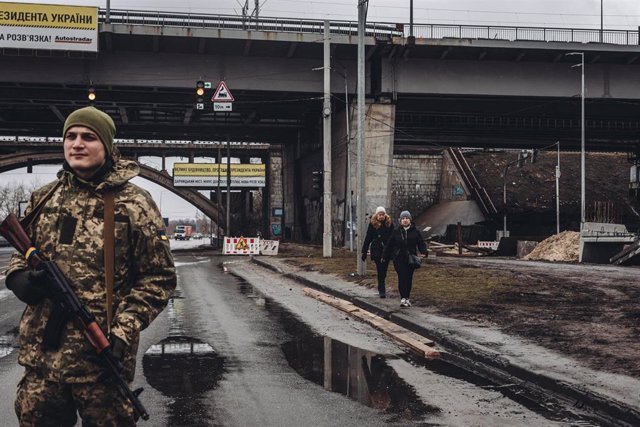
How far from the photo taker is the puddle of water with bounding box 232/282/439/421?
608 cm

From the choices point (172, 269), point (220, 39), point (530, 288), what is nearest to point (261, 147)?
point (220, 39)

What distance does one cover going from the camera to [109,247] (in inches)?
119

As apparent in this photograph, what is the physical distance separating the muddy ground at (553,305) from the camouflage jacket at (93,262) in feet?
17.6

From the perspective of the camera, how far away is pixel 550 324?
10.1 meters

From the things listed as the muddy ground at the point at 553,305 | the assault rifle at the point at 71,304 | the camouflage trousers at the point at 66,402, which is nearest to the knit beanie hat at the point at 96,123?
the assault rifle at the point at 71,304

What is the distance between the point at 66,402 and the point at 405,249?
9.82m

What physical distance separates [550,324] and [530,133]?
137 feet

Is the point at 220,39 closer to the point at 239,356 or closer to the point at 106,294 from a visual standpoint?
the point at 239,356

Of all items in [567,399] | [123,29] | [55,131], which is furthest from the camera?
[55,131]

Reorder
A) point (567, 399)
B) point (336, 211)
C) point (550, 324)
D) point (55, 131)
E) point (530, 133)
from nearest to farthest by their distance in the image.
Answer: point (567, 399) < point (550, 324) < point (336, 211) < point (530, 133) < point (55, 131)

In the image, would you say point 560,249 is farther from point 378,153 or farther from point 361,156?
point 361,156

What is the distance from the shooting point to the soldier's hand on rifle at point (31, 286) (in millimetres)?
2842

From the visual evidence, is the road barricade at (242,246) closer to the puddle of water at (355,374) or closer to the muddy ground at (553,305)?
the muddy ground at (553,305)

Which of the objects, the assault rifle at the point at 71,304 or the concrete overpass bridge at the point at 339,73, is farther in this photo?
the concrete overpass bridge at the point at 339,73
